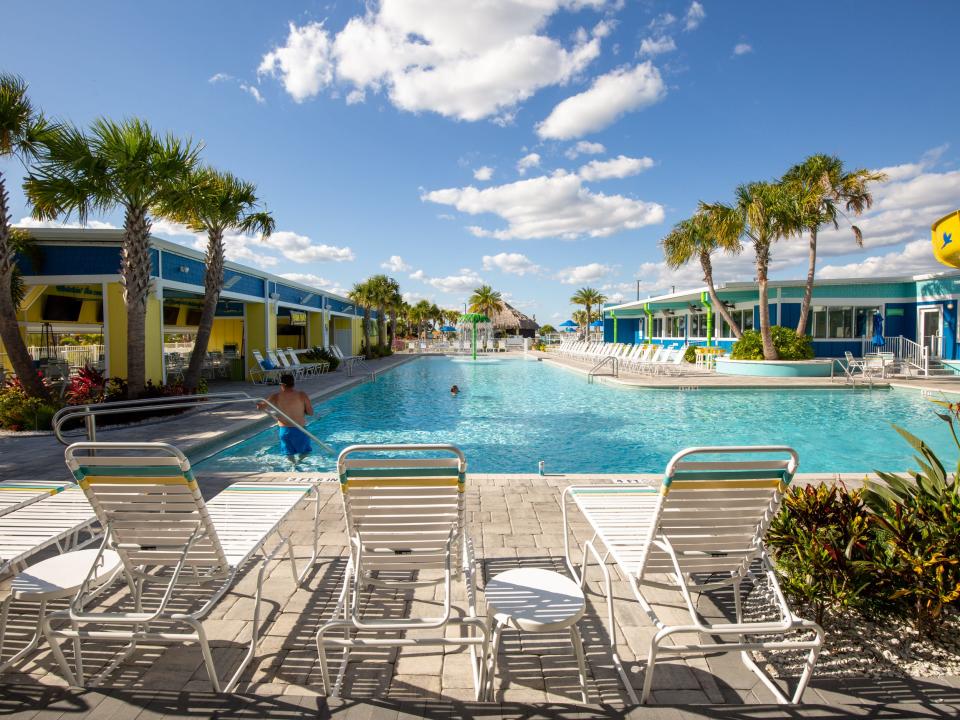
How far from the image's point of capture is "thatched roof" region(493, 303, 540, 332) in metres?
63.1

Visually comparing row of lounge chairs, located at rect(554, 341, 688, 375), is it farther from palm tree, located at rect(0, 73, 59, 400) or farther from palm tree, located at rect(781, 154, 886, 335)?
palm tree, located at rect(0, 73, 59, 400)

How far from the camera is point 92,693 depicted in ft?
7.37

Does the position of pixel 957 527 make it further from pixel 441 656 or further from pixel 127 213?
pixel 127 213

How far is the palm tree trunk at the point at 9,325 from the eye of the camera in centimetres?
876

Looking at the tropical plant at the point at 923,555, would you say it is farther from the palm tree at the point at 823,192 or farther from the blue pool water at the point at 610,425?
the palm tree at the point at 823,192

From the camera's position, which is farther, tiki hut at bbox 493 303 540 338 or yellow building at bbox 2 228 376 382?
tiki hut at bbox 493 303 540 338

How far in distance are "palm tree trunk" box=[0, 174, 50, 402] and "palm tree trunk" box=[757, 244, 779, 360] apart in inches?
790

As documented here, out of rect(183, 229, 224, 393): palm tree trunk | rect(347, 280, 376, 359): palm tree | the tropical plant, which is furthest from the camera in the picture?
rect(347, 280, 376, 359): palm tree

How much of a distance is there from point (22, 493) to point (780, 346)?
825 inches

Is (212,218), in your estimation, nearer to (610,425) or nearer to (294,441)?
(294,441)

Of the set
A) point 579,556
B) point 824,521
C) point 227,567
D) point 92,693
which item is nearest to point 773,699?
point 824,521

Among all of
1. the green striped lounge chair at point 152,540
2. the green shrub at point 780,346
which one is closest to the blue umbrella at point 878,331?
the green shrub at point 780,346

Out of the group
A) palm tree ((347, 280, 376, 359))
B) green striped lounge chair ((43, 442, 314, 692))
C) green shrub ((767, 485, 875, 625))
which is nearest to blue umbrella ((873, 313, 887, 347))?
green shrub ((767, 485, 875, 625))

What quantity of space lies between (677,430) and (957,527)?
7591 millimetres
